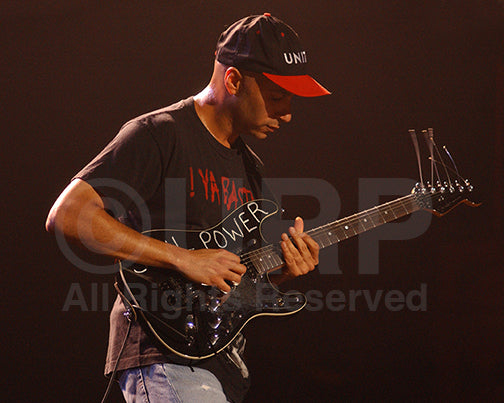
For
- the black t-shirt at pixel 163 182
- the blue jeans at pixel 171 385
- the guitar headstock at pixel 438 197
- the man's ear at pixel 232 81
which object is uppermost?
the man's ear at pixel 232 81

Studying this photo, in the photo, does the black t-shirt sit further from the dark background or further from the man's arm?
the dark background

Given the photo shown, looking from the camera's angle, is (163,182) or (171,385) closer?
(171,385)

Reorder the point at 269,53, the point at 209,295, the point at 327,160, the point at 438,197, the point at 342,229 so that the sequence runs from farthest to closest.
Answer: the point at 327,160, the point at 438,197, the point at 342,229, the point at 269,53, the point at 209,295

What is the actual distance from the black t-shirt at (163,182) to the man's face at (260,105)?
0.12 metres

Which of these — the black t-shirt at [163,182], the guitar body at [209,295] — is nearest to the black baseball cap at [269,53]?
the black t-shirt at [163,182]

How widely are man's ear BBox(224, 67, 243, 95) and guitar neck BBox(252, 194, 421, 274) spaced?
56 centimetres

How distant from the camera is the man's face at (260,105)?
182cm

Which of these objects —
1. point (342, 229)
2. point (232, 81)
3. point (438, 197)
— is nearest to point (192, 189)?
point (232, 81)

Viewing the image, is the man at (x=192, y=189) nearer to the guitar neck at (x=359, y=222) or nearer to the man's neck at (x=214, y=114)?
the man's neck at (x=214, y=114)

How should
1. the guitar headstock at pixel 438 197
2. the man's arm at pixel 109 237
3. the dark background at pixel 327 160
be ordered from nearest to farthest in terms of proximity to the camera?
the man's arm at pixel 109 237 → the guitar headstock at pixel 438 197 → the dark background at pixel 327 160

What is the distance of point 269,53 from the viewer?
1.79m

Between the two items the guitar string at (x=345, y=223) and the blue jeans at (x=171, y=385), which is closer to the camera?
the blue jeans at (x=171, y=385)

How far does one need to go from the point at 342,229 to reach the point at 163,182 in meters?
0.84

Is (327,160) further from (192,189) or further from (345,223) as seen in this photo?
(192,189)
